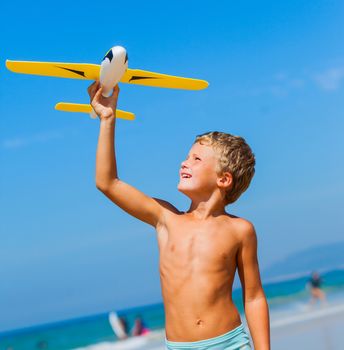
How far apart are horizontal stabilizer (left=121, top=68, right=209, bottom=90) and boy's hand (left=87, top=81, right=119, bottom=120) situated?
0.26 m

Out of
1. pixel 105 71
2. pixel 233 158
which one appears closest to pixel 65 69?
pixel 105 71

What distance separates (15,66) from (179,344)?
4.47 feet

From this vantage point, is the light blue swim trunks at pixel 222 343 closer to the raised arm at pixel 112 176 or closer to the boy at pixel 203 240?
the boy at pixel 203 240

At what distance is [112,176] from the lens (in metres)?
3.15

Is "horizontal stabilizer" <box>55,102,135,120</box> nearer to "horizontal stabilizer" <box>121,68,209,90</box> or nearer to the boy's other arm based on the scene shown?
"horizontal stabilizer" <box>121,68,209,90</box>

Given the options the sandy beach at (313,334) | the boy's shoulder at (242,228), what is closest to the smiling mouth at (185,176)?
the boy's shoulder at (242,228)

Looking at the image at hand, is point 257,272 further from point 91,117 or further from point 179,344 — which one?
point 91,117

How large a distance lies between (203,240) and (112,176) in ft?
1.55

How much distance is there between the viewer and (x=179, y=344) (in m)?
3.17

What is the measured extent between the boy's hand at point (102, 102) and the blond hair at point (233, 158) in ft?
1.45

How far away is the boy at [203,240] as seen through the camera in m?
3.16

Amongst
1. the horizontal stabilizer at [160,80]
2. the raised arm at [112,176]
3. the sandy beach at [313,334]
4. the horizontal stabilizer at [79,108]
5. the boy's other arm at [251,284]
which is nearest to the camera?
the raised arm at [112,176]

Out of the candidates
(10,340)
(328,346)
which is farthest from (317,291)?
(10,340)

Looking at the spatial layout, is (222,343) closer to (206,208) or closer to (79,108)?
→ (206,208)
